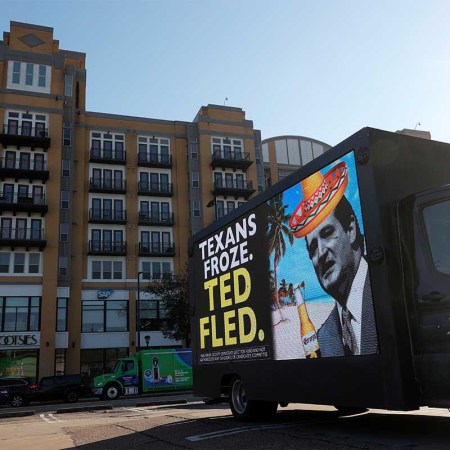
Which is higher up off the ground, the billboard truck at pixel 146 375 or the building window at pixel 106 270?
the building window at pixel 106 270

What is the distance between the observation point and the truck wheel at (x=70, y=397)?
2975 cm

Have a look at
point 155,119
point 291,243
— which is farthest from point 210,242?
point 155,119

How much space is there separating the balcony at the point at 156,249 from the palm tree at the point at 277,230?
4097 centimetres

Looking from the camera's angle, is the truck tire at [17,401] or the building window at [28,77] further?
the building window at [28,77]

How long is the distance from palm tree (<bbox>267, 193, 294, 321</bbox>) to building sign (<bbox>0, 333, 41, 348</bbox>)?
38.2m

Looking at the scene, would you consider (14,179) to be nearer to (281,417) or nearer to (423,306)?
(281,417)

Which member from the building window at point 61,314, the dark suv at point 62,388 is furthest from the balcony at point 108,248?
the dark suv at point 62,388

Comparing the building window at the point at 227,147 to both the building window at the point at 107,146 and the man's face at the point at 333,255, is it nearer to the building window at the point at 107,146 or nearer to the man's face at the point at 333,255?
the building window at the point at 107,146

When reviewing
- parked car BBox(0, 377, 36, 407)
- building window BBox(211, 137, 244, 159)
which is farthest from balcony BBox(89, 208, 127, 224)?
parked car BBox(0, 377, 36, 407)

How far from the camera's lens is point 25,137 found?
45688 millimetres

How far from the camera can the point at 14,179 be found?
4588cm

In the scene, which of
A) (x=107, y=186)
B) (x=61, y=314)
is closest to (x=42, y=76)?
(x=107, y=186)

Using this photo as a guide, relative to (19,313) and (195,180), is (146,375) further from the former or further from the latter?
(195,180)

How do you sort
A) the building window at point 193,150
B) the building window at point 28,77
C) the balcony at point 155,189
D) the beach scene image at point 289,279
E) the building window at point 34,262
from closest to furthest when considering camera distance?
the beach scene image at point 289,279
the building window at point 34,262
the building window at point 28,77
the balcony at point 155,189
the building window at point 193,150
